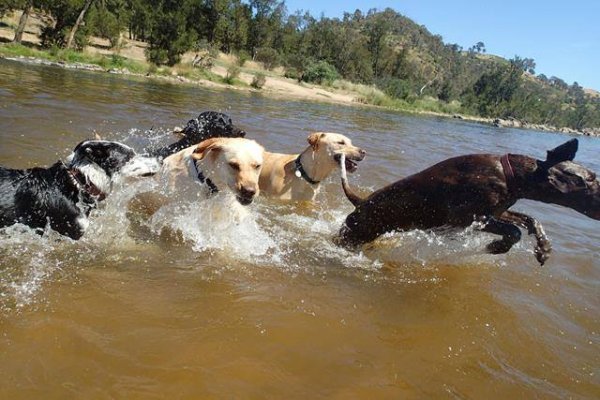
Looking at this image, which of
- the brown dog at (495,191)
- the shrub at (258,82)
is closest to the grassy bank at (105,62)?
the shrub at (258,82)

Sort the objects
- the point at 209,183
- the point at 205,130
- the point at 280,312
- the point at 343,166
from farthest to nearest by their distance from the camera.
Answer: the point at 205,130, the point at 343,166, the point at 209,183, the point at 280,312

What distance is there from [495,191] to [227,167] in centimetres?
313

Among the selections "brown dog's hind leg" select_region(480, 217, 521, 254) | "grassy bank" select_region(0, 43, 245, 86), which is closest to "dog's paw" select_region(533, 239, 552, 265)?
"brown dog's hind leg" select_region(480, 217, 521, 254)

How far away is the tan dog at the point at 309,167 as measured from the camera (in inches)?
302

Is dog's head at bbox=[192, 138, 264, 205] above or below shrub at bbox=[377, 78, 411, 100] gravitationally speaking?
below

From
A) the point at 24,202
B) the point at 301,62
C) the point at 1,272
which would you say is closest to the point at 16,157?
the point at 24,202

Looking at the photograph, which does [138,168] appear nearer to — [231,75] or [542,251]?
[542,251]

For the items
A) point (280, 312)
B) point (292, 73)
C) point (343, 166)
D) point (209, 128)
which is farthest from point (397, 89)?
point (280, 312)

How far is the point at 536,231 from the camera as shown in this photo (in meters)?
5.76

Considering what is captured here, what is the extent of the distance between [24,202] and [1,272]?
2.90 feet

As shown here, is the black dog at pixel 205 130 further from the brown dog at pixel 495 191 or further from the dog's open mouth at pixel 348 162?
the brown dog at pixel 495 191

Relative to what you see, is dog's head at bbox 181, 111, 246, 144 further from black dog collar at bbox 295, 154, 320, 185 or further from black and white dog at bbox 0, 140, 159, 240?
black and white dog at bbox 0, 140, 159, 240

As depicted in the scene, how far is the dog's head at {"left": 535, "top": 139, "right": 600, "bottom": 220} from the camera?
5.41m

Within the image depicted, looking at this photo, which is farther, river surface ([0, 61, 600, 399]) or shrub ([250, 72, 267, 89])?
shrub ([250, 72, 267, 89])
